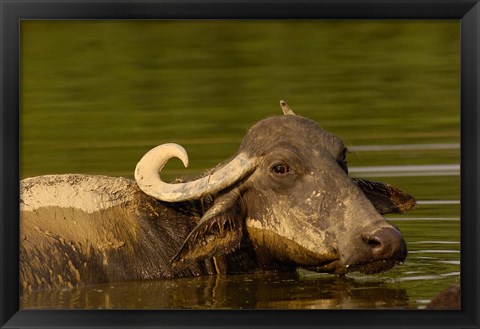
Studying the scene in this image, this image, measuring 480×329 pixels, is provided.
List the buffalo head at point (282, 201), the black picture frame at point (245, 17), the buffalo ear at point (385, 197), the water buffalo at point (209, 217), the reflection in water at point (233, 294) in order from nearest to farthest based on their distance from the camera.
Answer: the black picture frame at point (245, 17), the reflection in water at point (233, 294), the buffalo head at point (282, 201), the water buffalo at point (209, 217), the buffalo ear at point (385, 197)

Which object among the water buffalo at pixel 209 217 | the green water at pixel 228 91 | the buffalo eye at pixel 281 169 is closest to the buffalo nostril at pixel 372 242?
the water buffalo at pixel 209 217

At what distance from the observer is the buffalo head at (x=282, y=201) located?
1284cm


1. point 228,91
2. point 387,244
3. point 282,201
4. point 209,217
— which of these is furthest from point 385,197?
point 228,91

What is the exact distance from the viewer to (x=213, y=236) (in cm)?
1303

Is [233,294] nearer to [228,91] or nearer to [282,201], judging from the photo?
[282,201]

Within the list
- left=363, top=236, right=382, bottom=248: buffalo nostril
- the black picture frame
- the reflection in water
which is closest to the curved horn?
the reflection in water

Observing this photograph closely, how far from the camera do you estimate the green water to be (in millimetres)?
17453

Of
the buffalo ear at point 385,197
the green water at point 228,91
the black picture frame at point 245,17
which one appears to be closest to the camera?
the black picture frame at point 245,17

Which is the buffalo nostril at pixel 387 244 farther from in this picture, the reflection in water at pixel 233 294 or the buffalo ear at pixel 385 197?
the buffalo ear at pixel 385 197

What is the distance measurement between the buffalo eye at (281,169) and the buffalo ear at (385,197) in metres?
0.99

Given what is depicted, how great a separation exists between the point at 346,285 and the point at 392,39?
5.66 meters

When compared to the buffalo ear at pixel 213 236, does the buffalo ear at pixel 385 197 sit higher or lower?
higher

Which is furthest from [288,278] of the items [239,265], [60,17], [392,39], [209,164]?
[392,39]

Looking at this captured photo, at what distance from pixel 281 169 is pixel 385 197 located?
127 centimetres
